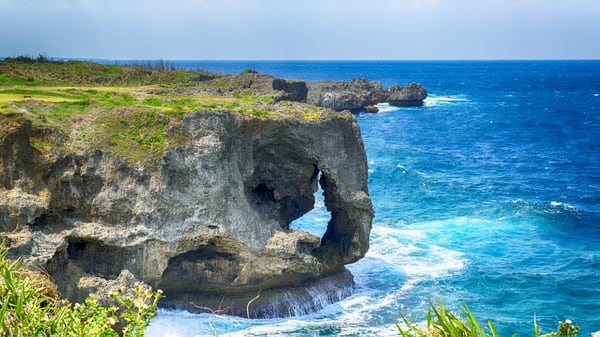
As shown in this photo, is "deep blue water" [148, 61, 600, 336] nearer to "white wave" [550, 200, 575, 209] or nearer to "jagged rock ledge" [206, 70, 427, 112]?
"white wave" [550, 200, 575, 209]

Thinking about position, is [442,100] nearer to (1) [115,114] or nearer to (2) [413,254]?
(2) [413,254]

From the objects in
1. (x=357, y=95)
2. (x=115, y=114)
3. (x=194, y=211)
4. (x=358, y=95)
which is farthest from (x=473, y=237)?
(x=358, y=95)

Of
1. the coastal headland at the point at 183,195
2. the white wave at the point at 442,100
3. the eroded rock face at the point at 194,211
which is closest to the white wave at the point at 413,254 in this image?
the coastal headland at the point at 183,195

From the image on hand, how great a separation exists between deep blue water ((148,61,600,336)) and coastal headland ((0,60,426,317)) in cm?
185

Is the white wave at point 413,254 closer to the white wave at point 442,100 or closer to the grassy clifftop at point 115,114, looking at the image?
the grassy clifftop at point 115,114

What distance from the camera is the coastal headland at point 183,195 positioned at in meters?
23.1

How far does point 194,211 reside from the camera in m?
24.4

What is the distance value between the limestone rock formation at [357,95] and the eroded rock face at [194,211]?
65995 millimetres

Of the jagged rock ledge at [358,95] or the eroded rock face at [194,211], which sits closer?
the eroded rock face at [194,211]

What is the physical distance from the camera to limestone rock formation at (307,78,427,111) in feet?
320

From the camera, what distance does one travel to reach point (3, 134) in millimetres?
22719

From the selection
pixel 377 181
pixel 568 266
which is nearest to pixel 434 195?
pixel 377 181

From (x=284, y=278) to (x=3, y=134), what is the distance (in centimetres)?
1217

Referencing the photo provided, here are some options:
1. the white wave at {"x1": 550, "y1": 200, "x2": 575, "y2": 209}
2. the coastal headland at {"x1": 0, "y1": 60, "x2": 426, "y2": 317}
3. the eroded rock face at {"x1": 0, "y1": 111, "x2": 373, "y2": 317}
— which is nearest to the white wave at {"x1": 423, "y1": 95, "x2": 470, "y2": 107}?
the white wave at {"x1": 550, "y1": 200, "x2": 575, "y2": 209}
